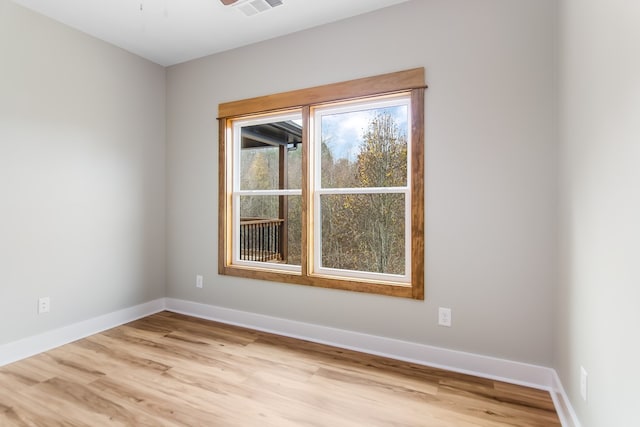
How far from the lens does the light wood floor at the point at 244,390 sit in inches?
72.0

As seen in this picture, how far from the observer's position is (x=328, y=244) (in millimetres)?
2980

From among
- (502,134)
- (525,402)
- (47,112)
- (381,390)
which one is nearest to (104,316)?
(47,112)

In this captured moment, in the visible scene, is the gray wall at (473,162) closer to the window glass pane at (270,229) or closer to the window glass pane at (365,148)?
the window glass pane at (365,148)

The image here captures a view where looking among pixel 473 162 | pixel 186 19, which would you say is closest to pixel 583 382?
pixel 473 162

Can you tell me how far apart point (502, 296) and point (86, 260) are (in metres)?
3.55

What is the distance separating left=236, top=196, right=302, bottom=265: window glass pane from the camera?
3139 millimetres

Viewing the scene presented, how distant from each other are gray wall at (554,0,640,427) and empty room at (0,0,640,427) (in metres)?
0.02

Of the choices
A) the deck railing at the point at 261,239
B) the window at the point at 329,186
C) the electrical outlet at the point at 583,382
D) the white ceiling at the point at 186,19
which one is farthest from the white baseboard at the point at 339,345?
the white ceiling at the point at 186,19

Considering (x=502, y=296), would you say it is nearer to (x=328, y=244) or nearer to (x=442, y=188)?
(x=442, y=188)

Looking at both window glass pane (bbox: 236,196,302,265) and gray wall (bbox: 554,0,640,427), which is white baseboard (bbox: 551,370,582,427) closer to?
gray wall (bbox: 554,0,640,427)

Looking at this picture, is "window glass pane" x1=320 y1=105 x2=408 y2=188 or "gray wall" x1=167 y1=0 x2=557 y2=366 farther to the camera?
"window glass pane" x1=320 y1=105 x2=408 y2=188

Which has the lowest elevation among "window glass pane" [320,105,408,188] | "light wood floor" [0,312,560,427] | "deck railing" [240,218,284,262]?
"light wood floor" [0,312,560,427]

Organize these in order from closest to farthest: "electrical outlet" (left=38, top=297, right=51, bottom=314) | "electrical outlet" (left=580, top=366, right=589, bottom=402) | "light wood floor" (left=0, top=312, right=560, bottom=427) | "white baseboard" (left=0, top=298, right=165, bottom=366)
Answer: "electrical outlet" (left=580, top=366, right=589, bottom=402) → "light wood floor" (left=0, top=312, right=560, bottom=427) → "white baseboard" (left=0, top=298, right=165, bottom=366) → "electrical outlet" (left=38, top=297, right=51, bottom=314)

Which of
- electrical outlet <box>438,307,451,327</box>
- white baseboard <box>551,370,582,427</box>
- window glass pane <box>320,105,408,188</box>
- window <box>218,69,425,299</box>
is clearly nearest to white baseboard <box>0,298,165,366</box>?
window <box>218,69,425,299</box>
